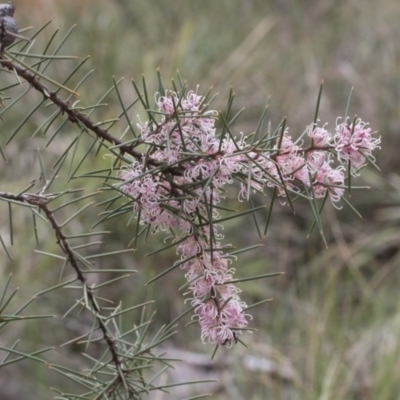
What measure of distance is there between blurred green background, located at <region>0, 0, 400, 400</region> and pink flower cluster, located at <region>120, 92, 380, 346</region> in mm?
987

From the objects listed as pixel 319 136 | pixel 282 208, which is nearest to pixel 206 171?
pixel 319 136

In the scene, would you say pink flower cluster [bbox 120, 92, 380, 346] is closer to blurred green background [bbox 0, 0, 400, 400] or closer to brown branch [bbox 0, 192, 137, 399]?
brown branch [bbox 0, 192, 137, 399]

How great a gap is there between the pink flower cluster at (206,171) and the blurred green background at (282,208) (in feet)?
3.24

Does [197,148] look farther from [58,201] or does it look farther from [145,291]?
[145,291]

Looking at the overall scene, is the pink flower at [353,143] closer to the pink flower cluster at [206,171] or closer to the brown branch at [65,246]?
the pink flower cluster at [206,171]

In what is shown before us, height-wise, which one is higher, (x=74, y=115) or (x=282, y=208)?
(x=282, y=208)

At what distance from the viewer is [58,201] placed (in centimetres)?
160

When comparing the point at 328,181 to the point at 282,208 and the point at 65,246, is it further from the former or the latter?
the point at 282,208

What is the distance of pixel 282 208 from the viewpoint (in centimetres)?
241

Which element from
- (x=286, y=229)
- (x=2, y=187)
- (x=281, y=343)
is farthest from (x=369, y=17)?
(x=2, y=187)

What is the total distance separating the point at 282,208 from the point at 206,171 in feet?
6.67

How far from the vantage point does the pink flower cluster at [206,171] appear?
15.7 inches

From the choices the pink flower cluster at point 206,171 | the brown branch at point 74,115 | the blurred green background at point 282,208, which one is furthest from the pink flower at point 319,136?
the blurred green background at point 282,208

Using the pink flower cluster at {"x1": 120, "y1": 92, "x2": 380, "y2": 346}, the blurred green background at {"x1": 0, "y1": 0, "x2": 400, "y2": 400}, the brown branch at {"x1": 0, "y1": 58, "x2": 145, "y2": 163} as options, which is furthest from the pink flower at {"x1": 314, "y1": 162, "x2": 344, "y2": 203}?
the blurred green background at {"x1": 0, "y1": 0, "x2": 400, "y2": 400}
